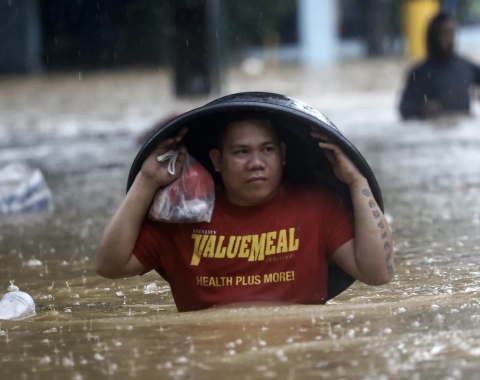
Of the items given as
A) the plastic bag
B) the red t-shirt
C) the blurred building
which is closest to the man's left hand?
the red t-shirt

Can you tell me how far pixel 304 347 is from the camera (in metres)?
3.15

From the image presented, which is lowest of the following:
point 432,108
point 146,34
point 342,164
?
point 342,164

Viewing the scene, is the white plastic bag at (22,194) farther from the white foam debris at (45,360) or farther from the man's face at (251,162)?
the white foam debris at (45,360)

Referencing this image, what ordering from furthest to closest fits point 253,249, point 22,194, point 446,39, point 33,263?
1. point 446,39
2. point 22,194
3. point 33,263
4. point 253,249

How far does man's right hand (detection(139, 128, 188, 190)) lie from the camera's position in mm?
3684

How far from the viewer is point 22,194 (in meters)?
7.34

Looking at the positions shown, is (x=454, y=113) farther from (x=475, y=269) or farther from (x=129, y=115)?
(x=475, y=269)

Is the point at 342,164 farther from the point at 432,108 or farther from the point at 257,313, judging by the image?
the point at 432,108

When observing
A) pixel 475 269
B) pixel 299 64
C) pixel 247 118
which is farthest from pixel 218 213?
pixel 299 64

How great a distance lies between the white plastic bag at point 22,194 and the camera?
24.1ft

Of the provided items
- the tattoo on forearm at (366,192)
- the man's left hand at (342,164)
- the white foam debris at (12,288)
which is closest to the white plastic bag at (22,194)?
the white foam debris at (12,288)

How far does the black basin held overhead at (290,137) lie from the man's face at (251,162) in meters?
0.08

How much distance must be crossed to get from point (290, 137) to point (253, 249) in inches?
24.2

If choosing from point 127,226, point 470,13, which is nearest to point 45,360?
point 127,226
